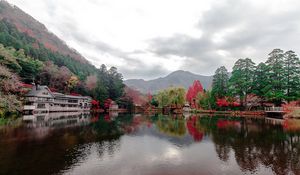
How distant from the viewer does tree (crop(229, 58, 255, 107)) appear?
4948cm

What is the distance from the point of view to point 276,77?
45.4 m

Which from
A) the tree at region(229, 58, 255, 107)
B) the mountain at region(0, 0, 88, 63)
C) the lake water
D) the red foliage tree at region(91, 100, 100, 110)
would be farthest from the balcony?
the mountain at region(0, 0, 88, 63)

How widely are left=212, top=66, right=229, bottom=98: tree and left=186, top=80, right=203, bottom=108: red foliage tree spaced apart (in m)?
9.76

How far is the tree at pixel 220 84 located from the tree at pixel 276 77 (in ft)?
35.6

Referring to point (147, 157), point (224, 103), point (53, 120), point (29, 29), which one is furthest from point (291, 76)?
point (29, 29)

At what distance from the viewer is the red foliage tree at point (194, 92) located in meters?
65.2

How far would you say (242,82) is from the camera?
49.3 meters

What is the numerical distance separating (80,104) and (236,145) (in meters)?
51.0

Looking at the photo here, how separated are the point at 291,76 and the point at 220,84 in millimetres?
16051

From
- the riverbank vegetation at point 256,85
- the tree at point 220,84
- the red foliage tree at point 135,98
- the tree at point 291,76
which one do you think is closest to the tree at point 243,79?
the riverbank vegetation at point 256,85

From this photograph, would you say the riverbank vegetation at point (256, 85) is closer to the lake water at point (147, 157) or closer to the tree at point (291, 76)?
the tree at point (291, 76)

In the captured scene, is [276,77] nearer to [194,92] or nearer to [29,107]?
[194,92]

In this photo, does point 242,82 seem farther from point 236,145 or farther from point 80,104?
point 80,104

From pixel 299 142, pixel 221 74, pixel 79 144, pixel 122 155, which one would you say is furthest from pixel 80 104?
pixel 299 142
